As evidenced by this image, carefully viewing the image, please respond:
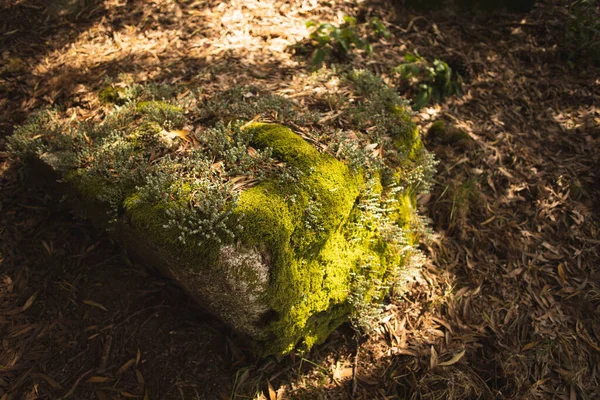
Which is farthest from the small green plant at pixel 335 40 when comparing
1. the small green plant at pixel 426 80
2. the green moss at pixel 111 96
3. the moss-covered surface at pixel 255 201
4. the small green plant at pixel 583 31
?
the small green plant at pixel 583 31

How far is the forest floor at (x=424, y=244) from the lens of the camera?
3.27 meters

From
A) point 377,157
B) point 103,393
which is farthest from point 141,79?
point 103,393

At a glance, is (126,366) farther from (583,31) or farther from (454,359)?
(583,31)

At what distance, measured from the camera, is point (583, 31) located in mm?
5891

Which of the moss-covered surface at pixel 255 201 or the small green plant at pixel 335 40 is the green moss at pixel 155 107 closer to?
the moss-covered surface at pixel 255 201

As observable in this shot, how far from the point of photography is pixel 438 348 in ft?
12.1

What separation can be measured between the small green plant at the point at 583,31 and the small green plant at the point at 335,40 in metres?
3.20

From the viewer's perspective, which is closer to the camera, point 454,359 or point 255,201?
point 255,201

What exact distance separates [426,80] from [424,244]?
236cm

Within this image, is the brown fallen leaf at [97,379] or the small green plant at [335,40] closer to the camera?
the brown fallen leaf at [97,379]

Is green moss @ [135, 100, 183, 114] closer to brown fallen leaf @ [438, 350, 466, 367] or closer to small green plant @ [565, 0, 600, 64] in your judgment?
brown fallen leaf @ [438, 350, 466, 367]

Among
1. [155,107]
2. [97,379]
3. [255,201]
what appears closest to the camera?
[255,201]

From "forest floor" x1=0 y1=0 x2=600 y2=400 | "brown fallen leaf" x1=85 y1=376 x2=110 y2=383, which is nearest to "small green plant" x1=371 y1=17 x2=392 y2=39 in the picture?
"forest floor" x1=0 y1=0 x2=600 y2=400

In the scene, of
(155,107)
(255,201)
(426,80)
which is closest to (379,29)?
(426,80)
